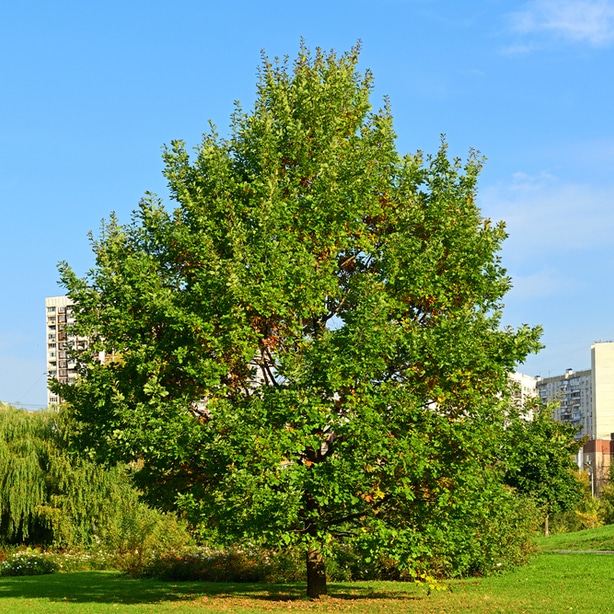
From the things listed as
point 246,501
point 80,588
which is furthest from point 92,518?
point 246,501

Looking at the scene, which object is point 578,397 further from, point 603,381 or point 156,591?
point 156,591

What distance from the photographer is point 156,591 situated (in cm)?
2455

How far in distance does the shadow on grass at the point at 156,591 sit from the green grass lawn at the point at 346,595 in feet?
0.08

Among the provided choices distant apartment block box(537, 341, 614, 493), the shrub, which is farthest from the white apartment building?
the shrub

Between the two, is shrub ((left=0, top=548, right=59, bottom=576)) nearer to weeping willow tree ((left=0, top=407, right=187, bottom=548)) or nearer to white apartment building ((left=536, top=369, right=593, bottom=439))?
weeping willow tree ((left=0, top=407, right=187, bottom=548))

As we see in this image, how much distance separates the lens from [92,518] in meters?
38.7

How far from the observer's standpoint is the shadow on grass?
22281 mm

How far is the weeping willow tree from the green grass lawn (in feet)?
26.8

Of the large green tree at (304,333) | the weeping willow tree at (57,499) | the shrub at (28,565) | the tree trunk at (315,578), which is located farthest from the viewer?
the weeping willow tree at (57,499)

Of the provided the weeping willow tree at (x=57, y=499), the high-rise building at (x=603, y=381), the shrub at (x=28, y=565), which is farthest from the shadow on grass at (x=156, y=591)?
the high-rise building at (x=603, y=381)

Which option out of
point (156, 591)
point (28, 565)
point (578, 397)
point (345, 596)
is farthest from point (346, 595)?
point (578, 397)

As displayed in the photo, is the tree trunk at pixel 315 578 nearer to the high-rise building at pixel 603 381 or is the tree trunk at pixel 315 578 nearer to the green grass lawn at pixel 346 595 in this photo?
the green grass lawn at pixel 346 595

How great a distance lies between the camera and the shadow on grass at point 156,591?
22.3 metres

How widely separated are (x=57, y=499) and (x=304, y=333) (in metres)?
22.0
